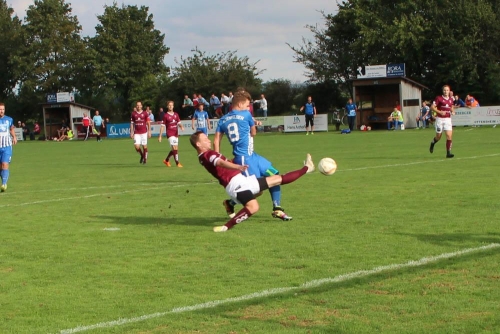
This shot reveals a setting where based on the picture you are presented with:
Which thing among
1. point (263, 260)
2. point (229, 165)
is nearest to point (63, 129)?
point (229, 165)

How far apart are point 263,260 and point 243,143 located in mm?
3419

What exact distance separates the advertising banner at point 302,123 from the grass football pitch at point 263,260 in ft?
104

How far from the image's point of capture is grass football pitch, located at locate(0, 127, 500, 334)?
6.16 m

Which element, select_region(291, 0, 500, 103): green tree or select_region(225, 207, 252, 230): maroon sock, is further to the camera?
select_region(291, 0, 500, 103): green tree

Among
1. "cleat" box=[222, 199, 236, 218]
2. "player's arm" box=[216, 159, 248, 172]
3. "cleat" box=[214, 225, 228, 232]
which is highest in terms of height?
"player's arm" box=[216, 159, 248, 172]

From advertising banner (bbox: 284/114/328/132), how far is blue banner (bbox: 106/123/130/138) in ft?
49.5

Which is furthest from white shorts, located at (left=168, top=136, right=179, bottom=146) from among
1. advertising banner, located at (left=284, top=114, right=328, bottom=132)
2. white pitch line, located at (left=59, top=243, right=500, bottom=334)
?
advertising banner, located at (left=284, top=114, right=328, bottom=132)

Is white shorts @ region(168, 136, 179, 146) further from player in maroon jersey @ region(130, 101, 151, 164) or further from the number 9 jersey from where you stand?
the number 9 jersey

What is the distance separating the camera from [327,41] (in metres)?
73.5

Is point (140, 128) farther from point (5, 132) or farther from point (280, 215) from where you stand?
point (280, 215)

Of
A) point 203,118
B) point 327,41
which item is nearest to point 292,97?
point 327,41

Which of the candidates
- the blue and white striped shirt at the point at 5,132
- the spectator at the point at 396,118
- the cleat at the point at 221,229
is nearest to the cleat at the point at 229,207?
the cleat at the point at 221,229

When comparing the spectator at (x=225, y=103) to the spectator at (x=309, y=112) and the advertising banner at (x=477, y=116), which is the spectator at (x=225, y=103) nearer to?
the spectator at (x=309, y=112)

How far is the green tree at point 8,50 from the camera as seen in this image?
91562 millimetres
